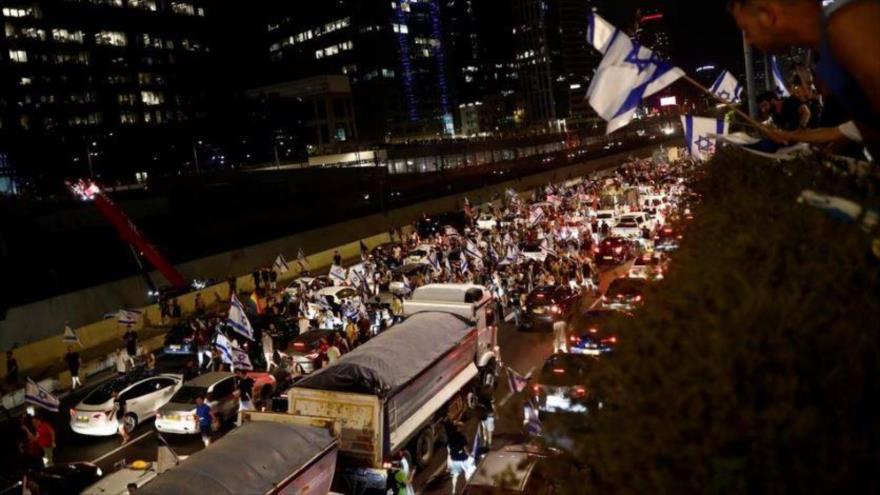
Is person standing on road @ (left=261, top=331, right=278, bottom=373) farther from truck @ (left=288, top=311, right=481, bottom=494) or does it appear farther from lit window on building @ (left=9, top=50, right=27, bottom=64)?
lit window on building @ (left=9, top=50, right=27, bottom=64)

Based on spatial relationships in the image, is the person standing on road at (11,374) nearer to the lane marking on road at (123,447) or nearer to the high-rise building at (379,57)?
the lane marking on road at (123,447)

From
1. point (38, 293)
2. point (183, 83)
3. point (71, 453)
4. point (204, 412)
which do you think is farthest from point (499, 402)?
point (183, 83)

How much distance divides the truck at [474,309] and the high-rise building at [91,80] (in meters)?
66.6

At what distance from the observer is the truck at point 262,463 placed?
26.9 feet

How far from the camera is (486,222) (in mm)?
41719

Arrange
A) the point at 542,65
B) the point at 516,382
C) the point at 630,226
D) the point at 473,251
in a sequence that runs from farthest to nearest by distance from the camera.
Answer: the point at 542,65
the point at 630,226
the point at 473,251
the point at 516,382

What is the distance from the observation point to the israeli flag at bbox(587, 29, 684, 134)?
777 cm

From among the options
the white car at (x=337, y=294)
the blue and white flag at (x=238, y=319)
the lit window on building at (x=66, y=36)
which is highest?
the lit window on building at (x=66, y=36)

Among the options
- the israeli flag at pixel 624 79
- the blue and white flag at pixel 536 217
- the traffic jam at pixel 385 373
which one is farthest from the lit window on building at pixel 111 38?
the israeli flag at pixel 624 79

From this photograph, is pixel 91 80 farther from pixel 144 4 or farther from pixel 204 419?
pixel 204 419

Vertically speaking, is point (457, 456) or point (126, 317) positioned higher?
point (126, 317)

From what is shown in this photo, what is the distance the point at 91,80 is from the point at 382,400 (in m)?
97.2

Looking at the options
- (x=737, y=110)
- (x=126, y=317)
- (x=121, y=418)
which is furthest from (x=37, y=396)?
(x=737, y=110)

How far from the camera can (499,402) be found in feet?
51.3
